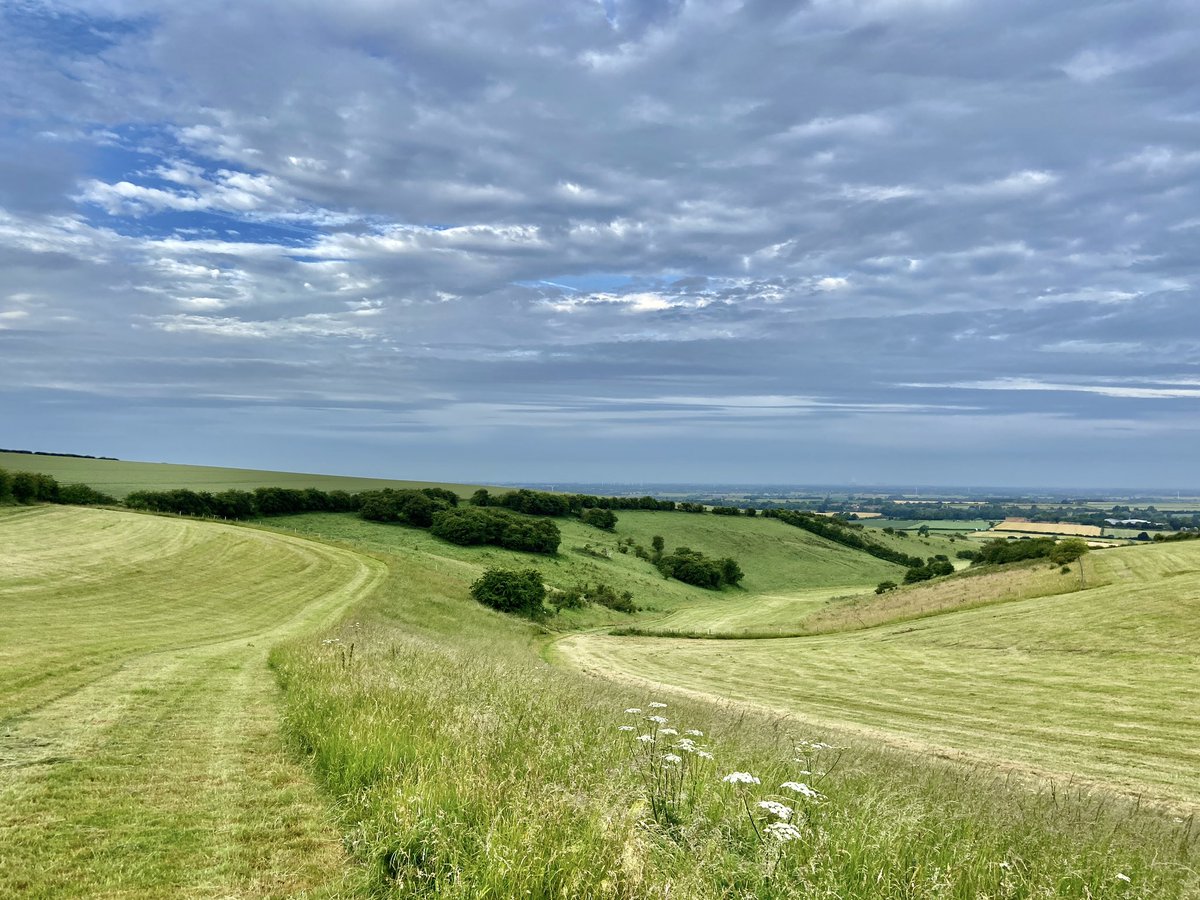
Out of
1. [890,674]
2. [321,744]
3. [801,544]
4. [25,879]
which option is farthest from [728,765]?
[801,544]

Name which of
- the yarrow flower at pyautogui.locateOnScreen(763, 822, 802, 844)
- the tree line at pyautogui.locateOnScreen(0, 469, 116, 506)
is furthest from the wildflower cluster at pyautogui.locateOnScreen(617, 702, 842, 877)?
the tree line at pyautogui.locateOnScreen(0, 469, 116, 506)

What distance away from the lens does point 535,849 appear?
556 cm

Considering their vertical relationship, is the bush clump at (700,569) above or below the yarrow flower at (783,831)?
below

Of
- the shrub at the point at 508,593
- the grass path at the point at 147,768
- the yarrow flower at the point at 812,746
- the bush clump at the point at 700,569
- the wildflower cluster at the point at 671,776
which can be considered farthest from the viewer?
the bush clump at the point at 700,569

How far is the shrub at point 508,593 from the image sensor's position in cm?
5728

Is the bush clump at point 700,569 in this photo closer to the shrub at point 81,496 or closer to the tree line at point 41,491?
the shrub at point 81,496

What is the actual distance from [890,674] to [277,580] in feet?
128

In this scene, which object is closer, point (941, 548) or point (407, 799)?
point (407, 799)

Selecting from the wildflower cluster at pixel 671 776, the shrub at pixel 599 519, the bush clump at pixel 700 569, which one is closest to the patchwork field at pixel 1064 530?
the bush clump at pixel 700 569

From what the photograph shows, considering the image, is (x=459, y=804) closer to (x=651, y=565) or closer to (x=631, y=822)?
(x=631, y=822)

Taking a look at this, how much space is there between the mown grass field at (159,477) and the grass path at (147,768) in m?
79.2

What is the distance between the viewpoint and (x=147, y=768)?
955 centimetres

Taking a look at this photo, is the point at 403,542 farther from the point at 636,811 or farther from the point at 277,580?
the point at 636,811

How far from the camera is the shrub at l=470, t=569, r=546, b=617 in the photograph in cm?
5728
